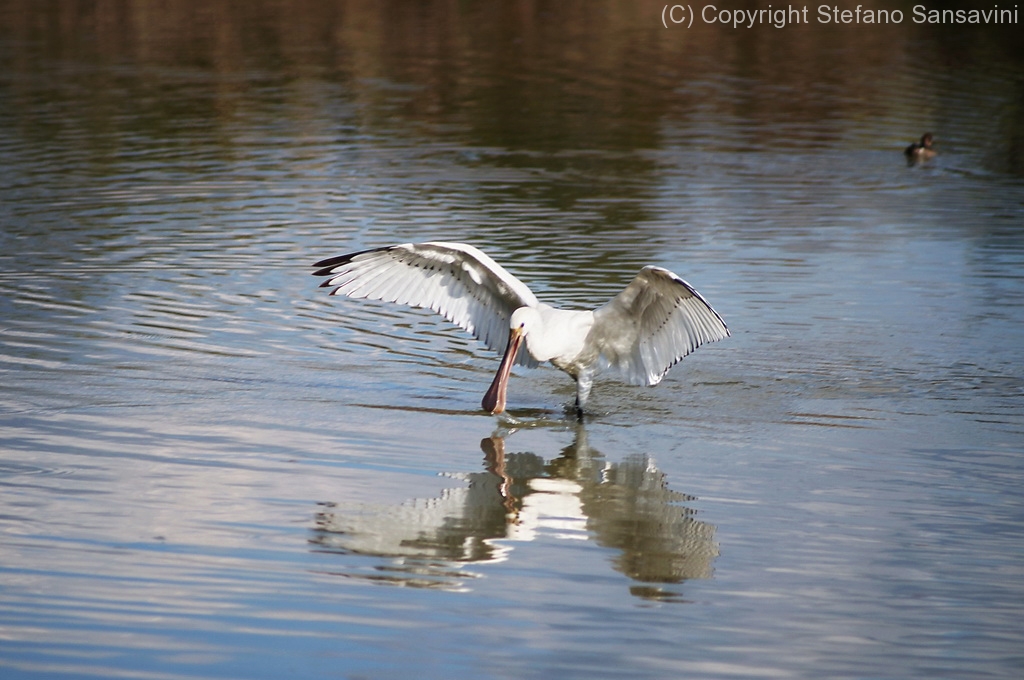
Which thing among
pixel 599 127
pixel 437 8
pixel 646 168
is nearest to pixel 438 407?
pixel 646 168

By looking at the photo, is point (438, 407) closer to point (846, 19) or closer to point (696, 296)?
point (696, 296)

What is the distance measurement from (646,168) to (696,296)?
1073 cm

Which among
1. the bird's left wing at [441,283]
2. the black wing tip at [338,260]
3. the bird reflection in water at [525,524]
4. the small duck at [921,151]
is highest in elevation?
the small duck at [921,151]

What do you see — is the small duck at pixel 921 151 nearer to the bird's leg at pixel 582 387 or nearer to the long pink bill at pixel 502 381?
the bird's leg at pixel 582 387

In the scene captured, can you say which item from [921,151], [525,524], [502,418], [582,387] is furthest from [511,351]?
[921,151]

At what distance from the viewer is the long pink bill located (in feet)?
27.3

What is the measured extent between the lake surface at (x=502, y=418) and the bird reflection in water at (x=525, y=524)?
0.02 meters

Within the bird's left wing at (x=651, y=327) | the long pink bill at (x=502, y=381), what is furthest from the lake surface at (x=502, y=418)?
the bird's left wing at (x=651, y=327)

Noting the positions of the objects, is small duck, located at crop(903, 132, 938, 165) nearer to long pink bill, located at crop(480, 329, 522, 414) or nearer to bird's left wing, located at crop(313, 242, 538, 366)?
bird's left wing, located at crop(313, 242, 538, 366)

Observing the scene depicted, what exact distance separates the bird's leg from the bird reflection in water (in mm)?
925

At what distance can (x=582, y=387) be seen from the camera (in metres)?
8.70

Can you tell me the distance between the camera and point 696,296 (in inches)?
311

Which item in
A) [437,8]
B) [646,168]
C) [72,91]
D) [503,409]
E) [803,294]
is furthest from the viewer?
[437,8]

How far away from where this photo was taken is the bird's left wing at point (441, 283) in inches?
339
